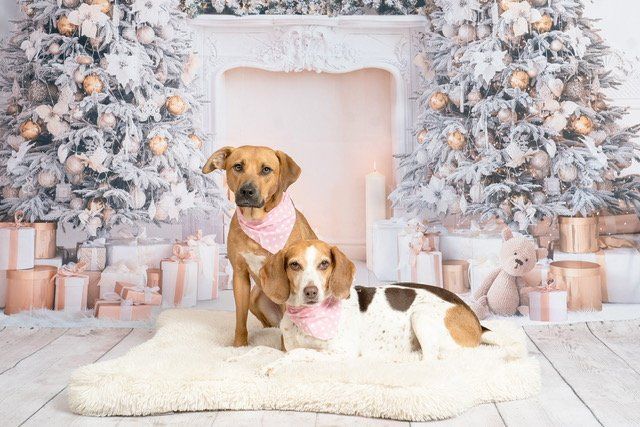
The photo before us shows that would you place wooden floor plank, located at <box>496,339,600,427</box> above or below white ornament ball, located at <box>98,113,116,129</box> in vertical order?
below

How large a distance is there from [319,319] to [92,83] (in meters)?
2.22

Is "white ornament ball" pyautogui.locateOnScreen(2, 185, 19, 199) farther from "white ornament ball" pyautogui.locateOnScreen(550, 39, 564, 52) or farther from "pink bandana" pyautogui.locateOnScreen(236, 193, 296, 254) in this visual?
"white ornament ball" pyautogui.locateOnScreen(550, 39, 564, 52)

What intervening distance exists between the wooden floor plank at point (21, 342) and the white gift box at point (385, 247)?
1831 millimetres

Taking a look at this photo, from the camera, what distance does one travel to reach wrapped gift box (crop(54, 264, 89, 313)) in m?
4.09

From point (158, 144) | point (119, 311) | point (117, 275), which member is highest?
point (158, 144)

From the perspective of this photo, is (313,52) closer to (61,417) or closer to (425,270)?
(425,270)

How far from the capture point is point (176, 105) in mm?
4086

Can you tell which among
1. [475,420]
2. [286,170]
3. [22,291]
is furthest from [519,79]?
[22,291]

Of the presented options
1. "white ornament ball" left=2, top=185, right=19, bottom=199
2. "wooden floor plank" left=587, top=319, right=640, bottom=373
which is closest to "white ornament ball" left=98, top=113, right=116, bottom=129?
"white ornament ball" left=2, top=185, right=19, bottom=199

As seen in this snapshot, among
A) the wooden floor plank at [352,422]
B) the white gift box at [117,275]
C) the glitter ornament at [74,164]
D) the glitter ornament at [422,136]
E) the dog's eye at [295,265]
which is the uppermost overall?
the glitter ornament at [422,136]

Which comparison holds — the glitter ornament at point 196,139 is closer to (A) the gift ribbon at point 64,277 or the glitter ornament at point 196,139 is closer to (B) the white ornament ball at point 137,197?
(B) the white ornament ball at point 137,197

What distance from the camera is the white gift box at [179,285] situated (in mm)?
4109

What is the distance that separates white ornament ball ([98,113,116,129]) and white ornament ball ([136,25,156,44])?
0.47 meters

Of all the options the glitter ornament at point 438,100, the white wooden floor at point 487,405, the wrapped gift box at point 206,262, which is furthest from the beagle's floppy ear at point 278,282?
the glitter ornament at point 438,100
